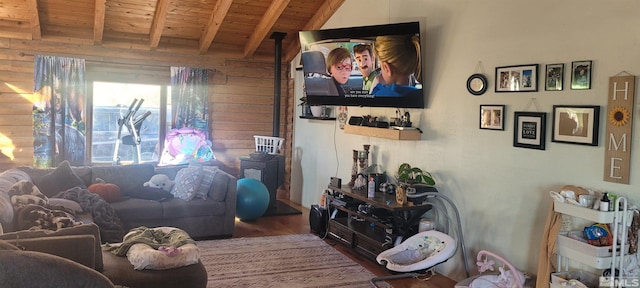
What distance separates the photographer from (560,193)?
305cm

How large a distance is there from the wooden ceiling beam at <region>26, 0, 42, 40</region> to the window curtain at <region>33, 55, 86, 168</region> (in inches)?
9.7

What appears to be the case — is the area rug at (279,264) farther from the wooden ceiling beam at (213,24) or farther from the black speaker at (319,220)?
the wooden ceiling beam at (213,24)

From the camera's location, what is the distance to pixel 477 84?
3.90 meters

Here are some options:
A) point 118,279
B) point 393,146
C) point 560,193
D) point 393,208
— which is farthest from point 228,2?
point 560,193

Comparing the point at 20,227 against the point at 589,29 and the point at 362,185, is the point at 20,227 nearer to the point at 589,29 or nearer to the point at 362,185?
the point at 362,185

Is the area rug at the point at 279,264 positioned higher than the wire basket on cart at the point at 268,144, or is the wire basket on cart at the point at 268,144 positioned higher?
the wire basket on cart at the point at 268,144

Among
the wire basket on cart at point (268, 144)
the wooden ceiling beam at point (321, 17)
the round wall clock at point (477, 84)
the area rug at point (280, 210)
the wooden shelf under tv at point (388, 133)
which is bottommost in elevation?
the area rug at point (280, 210)

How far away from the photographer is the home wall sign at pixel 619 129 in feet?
9.31

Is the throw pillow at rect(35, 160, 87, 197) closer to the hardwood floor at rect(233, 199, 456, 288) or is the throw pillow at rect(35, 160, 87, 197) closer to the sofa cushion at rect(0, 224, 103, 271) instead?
the hardwood floor at rect(233, 199, 456, 288)

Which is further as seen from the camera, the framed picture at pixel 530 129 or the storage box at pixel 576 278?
the framed picture at pixel 530 129

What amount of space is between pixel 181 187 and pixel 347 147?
1.89 m

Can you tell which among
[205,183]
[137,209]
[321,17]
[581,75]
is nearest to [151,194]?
[137,209]

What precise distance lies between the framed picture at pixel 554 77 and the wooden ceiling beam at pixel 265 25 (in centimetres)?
317

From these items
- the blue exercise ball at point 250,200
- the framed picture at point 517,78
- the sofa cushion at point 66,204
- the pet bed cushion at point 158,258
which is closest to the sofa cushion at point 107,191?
the sofa cushion at point 66,204
